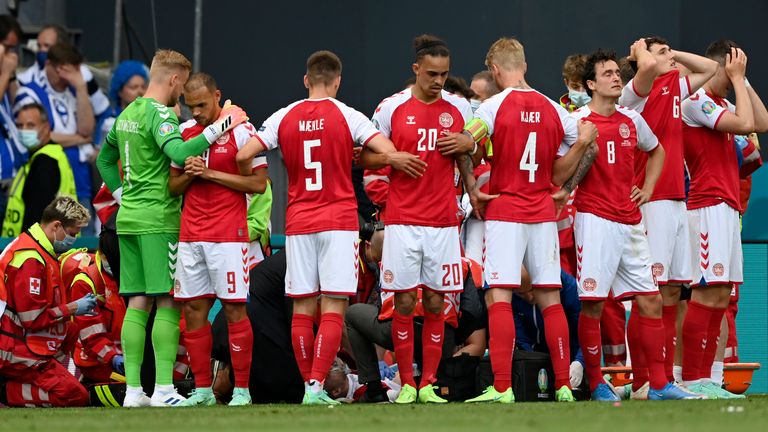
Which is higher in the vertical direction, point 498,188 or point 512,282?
point 498,188

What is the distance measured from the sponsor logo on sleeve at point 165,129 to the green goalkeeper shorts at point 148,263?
617mm

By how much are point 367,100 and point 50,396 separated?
16.5ft

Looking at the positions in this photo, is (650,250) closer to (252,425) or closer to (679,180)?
(679,180)

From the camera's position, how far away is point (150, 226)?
866 cm

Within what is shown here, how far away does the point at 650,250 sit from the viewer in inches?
348

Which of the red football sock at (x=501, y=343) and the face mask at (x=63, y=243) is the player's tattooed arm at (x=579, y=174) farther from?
the face mask at (x=63, y=243)

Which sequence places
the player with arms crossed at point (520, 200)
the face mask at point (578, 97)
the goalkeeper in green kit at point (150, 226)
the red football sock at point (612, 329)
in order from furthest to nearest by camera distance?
the face mask at point (578, 97) < the red football sock at point (612, 329) < the goalkeeper in green kit at point (150, 226) < the player with arms crossed at point (520, 200)

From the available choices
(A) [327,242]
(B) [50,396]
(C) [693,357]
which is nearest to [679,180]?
(C) [693,357]

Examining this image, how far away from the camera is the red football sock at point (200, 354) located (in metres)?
8.59

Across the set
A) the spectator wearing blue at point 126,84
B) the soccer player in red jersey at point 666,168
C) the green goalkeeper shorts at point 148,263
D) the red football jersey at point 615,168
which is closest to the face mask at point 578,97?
the soccer player in red jersey at point 666,168

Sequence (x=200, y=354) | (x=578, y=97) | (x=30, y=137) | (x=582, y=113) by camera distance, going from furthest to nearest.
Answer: (x=30, y=137)
(x=578, y=97)
(x=582, y=113)
(x=200, y=354)

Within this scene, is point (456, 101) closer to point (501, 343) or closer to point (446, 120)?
point (446, 120)

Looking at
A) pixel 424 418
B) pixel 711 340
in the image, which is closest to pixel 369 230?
pixel 711 340

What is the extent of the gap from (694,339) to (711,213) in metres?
0.81
